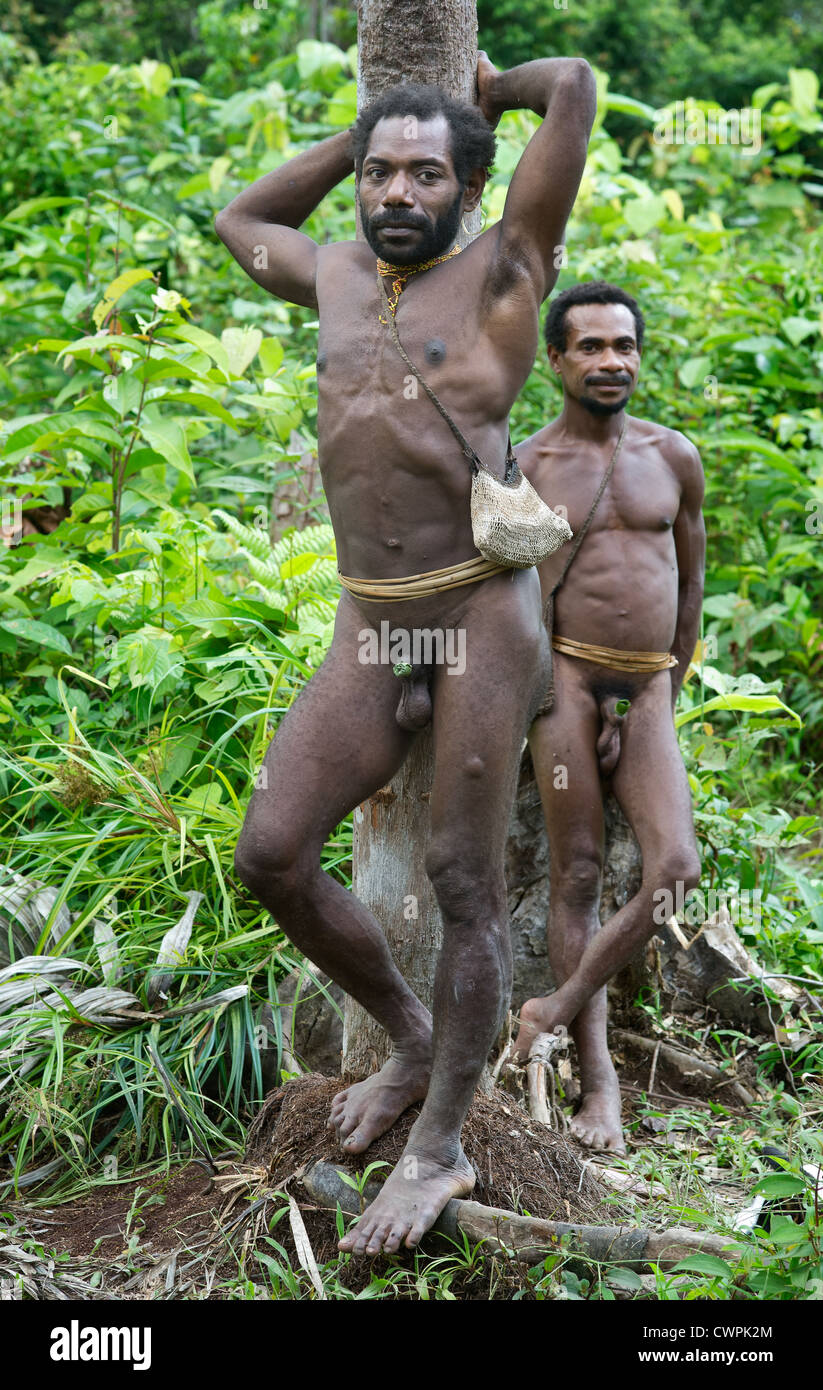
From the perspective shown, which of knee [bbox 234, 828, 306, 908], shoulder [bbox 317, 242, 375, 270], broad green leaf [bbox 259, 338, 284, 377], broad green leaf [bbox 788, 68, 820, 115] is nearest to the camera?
knee [bbox 234, 828, 306, 908]

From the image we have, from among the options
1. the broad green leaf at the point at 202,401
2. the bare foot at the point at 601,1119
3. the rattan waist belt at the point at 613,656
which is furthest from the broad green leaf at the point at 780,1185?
the broad green leaf at the point at 202,401

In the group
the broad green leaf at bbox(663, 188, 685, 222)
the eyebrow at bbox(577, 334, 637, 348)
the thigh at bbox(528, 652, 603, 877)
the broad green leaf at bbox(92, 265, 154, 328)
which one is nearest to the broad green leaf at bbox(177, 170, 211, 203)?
the broad green leaf at bbox(663, 188, 685, 222)

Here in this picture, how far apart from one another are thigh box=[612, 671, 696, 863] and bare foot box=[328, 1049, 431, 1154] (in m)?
1.26

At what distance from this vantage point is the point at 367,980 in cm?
298

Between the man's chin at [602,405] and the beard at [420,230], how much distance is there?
4.72 ft

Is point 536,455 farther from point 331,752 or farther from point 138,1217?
point 138,1217

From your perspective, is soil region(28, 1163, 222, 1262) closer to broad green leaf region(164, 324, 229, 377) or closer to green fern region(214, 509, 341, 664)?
green fern region(214, 509, 341, 664)

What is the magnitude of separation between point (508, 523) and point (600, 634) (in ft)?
4.87

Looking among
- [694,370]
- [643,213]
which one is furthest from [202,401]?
[643,213]

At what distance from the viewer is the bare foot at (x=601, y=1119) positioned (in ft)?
12.3

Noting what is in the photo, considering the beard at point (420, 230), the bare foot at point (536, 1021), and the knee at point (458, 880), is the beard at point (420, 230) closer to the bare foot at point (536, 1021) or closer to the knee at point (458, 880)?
the knee at point (458, 880)

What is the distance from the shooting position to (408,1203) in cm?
276

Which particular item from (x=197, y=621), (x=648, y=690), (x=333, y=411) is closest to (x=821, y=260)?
(x=648, y=690)

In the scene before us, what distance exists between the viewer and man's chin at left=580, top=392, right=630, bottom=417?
4176mm
